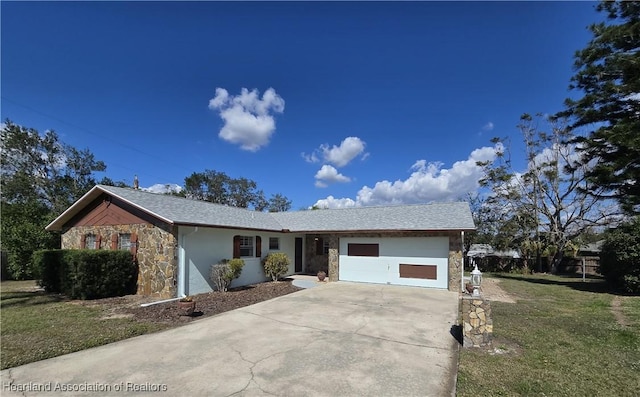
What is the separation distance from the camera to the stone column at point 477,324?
5973mm

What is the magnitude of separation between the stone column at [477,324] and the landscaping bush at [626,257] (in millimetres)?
10869

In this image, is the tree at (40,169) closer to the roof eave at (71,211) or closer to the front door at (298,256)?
the roof eave at (71,211)

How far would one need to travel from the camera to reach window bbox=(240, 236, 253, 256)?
13.9m

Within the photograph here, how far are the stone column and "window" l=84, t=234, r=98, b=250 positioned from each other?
1391cm

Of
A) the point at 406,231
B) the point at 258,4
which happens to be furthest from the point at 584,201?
the point at 258,4

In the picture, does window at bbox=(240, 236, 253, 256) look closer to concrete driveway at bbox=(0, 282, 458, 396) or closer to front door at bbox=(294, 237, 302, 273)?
front door at bbox=(294, 237, 302, 273)

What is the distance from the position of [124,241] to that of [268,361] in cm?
976

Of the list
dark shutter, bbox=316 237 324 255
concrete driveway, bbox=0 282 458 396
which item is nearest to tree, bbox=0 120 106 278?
dark shutter, bbox=316 237 324 255

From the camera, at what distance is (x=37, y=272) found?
12.4 m

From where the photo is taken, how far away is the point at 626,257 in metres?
12.4

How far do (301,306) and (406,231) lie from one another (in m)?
6.39

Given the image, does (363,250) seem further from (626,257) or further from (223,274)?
(626,257)

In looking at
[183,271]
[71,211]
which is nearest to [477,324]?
[183,271]

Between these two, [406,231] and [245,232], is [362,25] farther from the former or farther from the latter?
[245,232]
